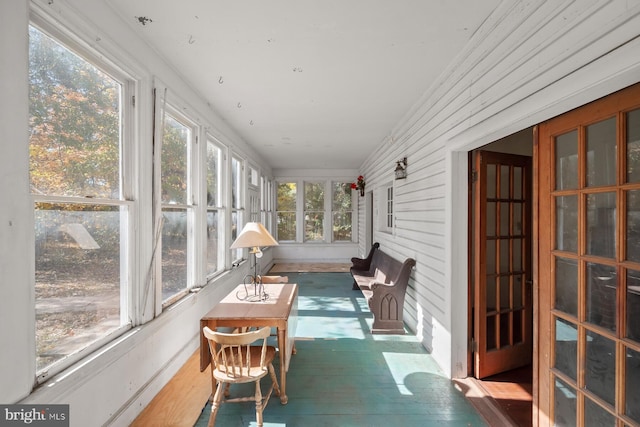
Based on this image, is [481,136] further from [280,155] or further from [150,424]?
[280,155]

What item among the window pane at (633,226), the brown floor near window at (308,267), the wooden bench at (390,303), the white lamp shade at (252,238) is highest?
the window pane at (633,226)

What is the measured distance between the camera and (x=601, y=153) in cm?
155

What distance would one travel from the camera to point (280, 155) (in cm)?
758

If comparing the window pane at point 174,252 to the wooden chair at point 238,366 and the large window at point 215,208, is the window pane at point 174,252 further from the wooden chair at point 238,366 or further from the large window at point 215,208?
the wooden chair at point 238,366

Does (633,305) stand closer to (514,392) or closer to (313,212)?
(514,392)

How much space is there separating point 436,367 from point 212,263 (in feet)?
9.60

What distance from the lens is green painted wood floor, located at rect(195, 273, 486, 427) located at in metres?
2.31

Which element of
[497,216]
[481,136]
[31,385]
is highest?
[481,136]

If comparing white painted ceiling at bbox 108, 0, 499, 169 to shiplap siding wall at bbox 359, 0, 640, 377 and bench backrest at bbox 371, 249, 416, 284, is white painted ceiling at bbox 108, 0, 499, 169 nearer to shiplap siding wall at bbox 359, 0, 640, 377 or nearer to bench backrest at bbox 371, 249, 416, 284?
shiplap siding wall at bbox 359, 0, 640, 377

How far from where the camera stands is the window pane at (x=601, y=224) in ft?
4.89

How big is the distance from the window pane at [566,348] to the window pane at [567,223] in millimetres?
420

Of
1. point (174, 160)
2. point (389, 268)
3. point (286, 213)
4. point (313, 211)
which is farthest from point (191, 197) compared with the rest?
point (313, 211)

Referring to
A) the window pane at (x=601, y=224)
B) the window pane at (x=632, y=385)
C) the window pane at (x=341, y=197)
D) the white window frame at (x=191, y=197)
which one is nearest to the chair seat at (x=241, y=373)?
the white window frame at (x=191, y=197)

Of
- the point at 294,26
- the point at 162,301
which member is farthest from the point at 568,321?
the point at 162,301
